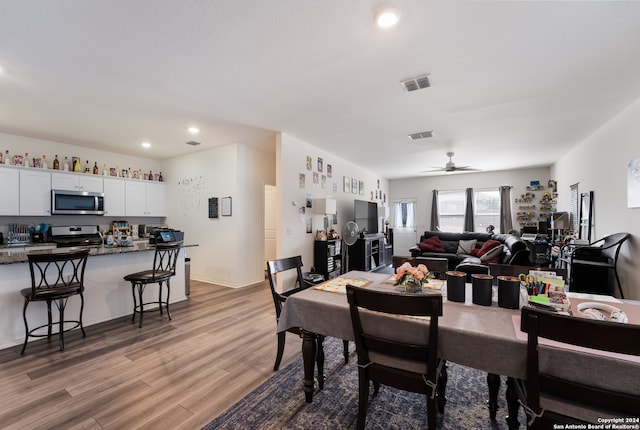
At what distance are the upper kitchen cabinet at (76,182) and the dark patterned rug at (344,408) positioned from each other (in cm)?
526

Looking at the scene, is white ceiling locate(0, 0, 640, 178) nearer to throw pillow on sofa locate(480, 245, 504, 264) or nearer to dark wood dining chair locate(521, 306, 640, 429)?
dark wood dining chair locate(521, 306, 640, 429)

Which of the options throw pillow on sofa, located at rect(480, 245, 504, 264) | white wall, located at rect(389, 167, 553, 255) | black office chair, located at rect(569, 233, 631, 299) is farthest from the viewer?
white wall, located at rect(389, 167, 553, 255)

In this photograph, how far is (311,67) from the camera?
247 cm

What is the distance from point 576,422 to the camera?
1.07 meters

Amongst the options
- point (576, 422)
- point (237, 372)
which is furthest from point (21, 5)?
point (576, 422)

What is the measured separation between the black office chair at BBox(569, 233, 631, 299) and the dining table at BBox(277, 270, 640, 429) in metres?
2.44

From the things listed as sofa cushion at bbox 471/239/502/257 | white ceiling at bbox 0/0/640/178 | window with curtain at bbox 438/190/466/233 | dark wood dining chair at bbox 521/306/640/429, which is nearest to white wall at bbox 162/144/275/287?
white ceiling at bbox 0/0/640/178

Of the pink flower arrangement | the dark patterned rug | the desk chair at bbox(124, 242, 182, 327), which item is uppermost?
the pink flower arrangement

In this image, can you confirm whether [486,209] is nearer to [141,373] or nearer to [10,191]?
[141,373]

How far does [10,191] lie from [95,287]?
8.69 ft

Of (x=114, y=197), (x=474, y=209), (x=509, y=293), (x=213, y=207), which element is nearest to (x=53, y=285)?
(x=213, y=207)

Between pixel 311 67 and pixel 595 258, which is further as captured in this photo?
pixel 595 258

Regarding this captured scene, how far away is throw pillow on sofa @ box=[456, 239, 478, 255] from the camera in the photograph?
6.34m

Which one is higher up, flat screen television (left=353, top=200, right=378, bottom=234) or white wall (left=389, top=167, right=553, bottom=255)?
white wall (left=389, top=167, right=553, bottom=255)
